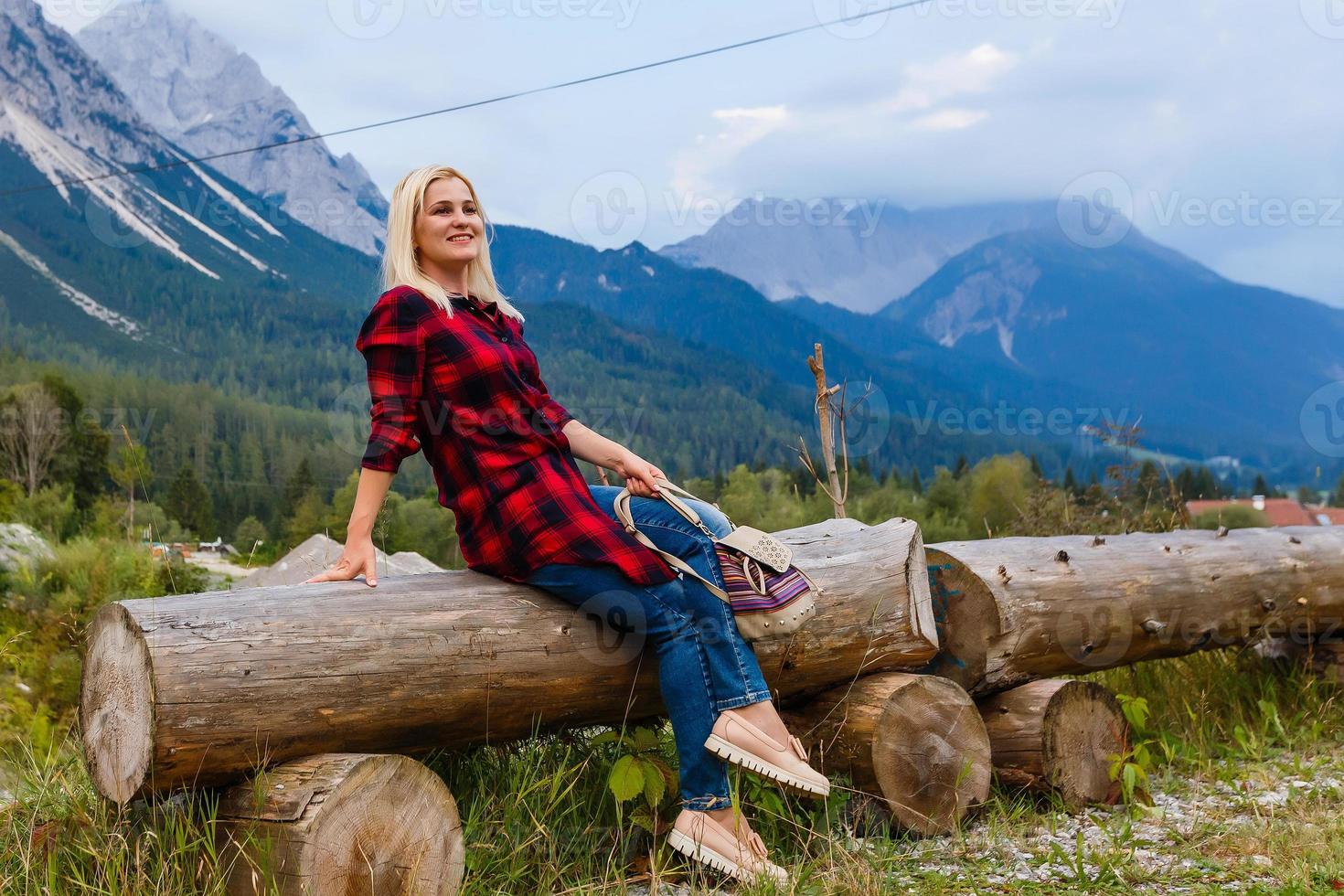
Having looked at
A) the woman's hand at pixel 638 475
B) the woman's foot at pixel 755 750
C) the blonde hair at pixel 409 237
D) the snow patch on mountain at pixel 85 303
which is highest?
the snow patch on mountain at pixel 85 303

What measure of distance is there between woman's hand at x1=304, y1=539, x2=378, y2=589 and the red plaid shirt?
24 centimetres

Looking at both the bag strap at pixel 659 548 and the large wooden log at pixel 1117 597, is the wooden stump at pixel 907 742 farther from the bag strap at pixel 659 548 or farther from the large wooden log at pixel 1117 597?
the bag strap at pixel 659 548

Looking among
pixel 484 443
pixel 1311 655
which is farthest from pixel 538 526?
pixel 1311 655

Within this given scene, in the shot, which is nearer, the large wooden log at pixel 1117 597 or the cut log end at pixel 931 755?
the cut log end at pixel 931 755

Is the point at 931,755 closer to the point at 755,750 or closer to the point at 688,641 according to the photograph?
the point at 755,750

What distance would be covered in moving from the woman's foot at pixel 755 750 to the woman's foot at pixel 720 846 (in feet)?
0.51

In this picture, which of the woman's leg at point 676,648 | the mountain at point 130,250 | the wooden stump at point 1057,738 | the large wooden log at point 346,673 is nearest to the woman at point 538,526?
the woman's leg at point 676,648

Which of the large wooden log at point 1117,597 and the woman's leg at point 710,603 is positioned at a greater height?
the woman's leg at point 710,603

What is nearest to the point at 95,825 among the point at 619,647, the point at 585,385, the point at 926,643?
the point at 619,647

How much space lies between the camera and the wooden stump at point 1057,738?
4203 millimetres

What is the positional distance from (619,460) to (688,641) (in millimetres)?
583

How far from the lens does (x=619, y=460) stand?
3447 millimetres

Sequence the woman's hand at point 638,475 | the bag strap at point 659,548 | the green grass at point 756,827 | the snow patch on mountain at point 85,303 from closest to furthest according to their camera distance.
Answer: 1. the green grass at point 756,827
2. the bag strap at point 659,548
3. the woman's hand at point 638,475
4. the snow patch on mountain at point 85,303

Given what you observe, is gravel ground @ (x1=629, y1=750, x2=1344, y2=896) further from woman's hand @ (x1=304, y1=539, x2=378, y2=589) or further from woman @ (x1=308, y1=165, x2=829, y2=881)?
woman's hand @ (x1=304, y1=539, x2=378, y2=589)
